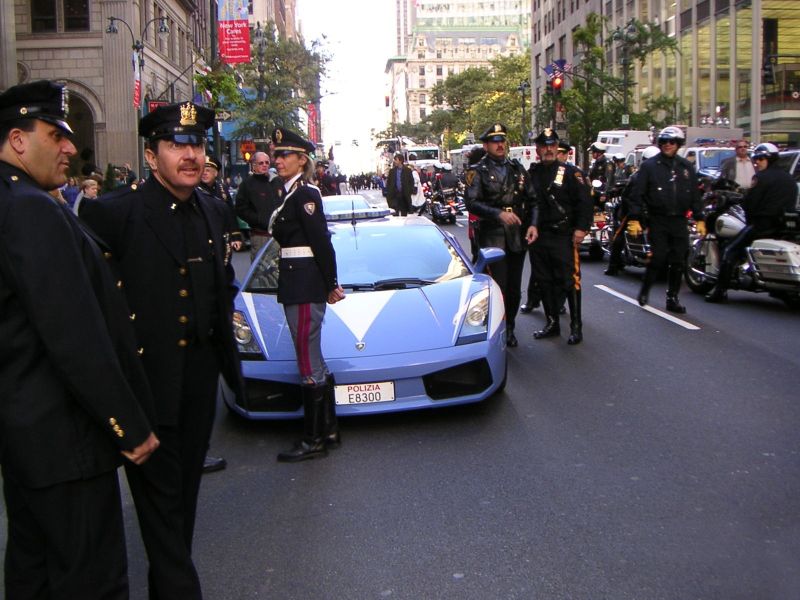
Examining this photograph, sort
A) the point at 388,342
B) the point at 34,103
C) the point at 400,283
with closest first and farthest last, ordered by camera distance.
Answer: the point at 34,103 < the point at 388,342 < the point at 400,283

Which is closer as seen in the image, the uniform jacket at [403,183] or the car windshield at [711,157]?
the car windshield at [711,157]

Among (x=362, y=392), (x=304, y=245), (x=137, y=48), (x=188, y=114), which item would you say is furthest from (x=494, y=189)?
(x=137, y=48)

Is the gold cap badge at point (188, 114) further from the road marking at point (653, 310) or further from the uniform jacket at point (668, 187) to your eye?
the uniform jacket at point (668, 187)

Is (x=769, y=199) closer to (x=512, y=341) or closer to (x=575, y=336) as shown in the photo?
(x=575, y=336)

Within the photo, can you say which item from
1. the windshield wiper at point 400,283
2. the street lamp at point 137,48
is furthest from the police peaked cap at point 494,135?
the street lamp at point 137,48

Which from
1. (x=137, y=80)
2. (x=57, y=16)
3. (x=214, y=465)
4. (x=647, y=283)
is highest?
(x=57, y=16)

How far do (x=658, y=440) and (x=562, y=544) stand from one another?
1.88m

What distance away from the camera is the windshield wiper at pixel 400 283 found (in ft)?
23.2

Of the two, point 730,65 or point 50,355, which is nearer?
point 50,355

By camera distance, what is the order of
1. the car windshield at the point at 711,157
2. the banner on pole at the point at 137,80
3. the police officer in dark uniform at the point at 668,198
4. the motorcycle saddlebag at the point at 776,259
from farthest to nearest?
the banner on pole at the point at 137,80 → the car windshield at the point at 711,157 → the motorcycle saddlebag at the point at 776,259 → the police officer in dark uniform at the point at 668,198

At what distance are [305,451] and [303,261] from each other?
1.20m

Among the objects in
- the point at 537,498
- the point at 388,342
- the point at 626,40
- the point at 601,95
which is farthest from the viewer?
the point at 601,95

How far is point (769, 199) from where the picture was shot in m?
10.8

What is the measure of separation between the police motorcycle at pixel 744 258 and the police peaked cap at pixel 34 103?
31.2 ft
